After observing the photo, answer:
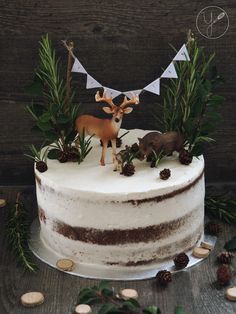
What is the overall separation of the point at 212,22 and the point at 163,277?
558 mm

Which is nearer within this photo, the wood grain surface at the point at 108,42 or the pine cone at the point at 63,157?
the pine cone at the point at 63,157

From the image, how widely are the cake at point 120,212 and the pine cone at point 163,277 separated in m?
0.04

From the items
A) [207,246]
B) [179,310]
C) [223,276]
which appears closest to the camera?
[179,310]

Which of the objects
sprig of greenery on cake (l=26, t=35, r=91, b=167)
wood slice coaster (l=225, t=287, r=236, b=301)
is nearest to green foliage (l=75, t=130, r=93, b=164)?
sprig of greenery on cake (l=26, t=35, r=91, b=167)

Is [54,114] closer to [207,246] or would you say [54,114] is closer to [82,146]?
[82,146]

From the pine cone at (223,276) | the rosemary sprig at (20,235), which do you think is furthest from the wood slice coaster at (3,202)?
the pine cone at (223,276)

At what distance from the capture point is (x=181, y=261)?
1.19 meters

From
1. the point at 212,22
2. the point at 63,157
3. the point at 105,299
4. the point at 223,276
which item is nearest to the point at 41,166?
the point at 63,157

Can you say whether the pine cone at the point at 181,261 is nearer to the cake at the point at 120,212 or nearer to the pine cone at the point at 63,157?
the cake at the point at 120,212

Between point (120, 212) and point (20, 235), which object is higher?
point (120, 212)

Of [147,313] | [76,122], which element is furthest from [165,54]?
[147,313]

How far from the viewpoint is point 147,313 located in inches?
41.4

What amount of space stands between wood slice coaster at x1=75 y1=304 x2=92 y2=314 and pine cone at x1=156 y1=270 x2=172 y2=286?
134 mm

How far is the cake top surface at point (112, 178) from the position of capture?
1.15 m
